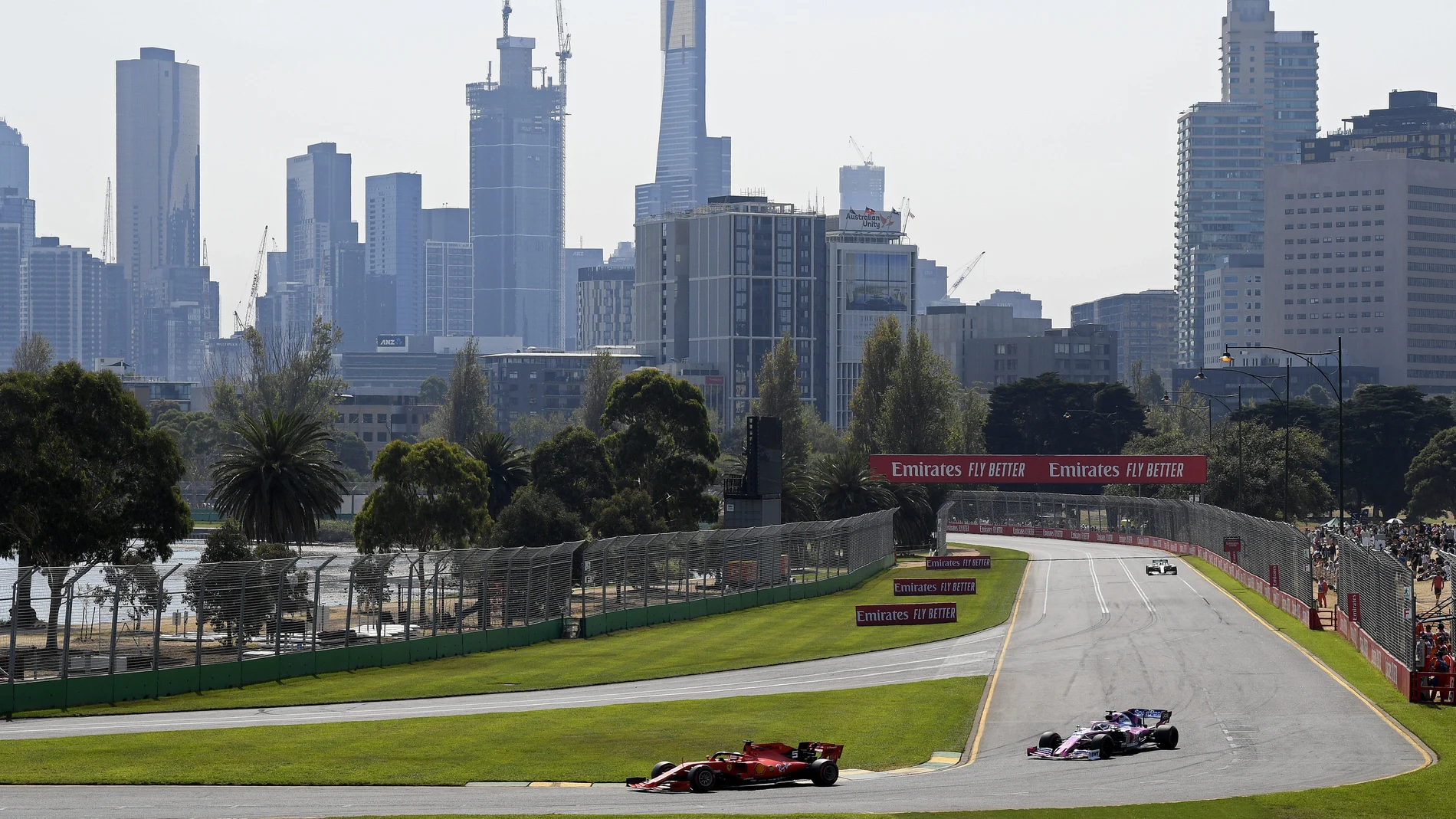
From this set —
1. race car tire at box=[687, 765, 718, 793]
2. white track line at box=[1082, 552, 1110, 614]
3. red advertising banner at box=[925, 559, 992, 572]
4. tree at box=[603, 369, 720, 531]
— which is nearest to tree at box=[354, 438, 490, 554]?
tree at box=[603, 369, 720, 531]

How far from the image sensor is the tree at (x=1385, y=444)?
155 meters

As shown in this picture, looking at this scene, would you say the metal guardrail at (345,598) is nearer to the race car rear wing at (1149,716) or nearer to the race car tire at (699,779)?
the race car tire at (699,779)

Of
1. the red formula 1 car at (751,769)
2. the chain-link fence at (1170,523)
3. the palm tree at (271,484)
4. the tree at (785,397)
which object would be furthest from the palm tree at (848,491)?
the red formula 1 car at (751,769)

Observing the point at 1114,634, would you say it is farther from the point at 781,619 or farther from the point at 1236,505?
the point at 1236,505

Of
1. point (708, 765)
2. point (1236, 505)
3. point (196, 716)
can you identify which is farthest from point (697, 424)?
point (708, 765)

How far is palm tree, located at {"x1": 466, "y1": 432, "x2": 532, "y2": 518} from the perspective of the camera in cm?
10156

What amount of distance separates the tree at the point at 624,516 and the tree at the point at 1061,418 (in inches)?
3613

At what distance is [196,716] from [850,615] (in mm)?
35550

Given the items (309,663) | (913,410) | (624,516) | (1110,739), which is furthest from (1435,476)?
(1110,739)

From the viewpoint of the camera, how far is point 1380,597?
46.5 m

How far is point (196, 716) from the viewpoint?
40125mm

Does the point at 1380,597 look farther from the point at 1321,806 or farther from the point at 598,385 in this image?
the point at 598,385

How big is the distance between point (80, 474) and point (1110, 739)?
43247mm

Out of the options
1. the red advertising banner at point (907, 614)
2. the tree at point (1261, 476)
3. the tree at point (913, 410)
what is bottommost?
the red advertising banner at point (907, 614)
